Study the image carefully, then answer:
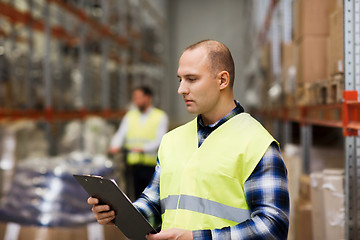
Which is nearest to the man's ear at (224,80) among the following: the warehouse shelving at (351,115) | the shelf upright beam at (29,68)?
the warehouse shelving at (351,115)

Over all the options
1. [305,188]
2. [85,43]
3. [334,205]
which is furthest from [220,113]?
[85,43]

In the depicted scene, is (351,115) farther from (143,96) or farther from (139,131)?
(139,131)

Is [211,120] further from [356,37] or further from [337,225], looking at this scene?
[337,225]

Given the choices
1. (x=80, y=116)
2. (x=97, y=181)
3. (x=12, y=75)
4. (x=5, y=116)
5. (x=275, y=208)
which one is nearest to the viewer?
(x=275, y=208)

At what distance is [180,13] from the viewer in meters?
21.1

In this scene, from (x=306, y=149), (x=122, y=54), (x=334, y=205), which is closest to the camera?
(x=334, y=205)

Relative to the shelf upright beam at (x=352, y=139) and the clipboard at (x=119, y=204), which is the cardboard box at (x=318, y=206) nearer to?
the shelf upright beam at (x=352, y=139)

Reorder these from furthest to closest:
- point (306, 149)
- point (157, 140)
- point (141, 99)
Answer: point (141, 99)
point (157, 140)
point (306, 149)

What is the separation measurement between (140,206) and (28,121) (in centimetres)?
573

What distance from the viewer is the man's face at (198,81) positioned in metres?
2.03

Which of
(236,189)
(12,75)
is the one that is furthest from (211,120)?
(12,75)

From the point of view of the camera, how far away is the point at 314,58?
437 cm

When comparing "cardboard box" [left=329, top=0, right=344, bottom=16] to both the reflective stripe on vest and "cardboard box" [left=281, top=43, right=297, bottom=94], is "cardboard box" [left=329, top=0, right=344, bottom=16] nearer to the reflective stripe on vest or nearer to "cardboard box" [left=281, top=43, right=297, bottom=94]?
"cardboard box" [left=281, top=43, right=297, bottom=94]

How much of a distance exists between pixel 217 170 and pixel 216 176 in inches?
0.9
